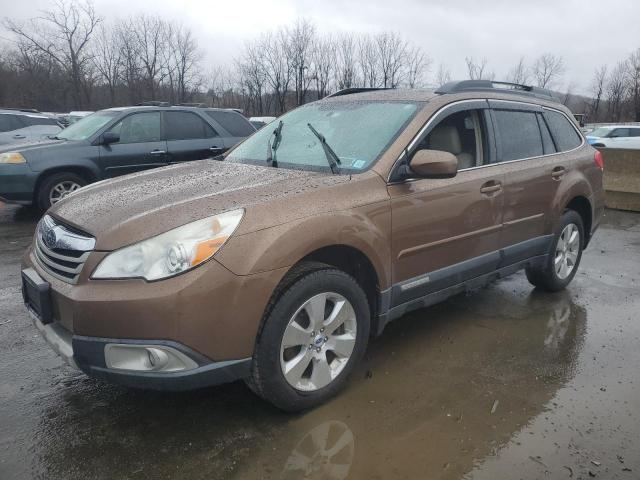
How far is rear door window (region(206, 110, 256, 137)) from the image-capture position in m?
8.60

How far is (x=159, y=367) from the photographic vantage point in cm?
225

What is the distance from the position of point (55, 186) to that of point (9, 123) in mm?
5917

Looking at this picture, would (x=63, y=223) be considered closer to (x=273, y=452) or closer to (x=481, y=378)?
(x=273, y=452)

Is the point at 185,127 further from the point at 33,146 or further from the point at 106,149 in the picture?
the point at 33,146

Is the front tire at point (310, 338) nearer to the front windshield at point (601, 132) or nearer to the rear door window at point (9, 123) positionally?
the rear door window at point (9, 123)

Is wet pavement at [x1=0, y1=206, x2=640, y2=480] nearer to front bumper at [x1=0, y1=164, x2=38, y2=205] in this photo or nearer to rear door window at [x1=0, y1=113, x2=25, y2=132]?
front bumper at [x1=0, y1=164, x2=38, y2=205]

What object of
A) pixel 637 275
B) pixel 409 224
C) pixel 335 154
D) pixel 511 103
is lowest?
pixel 637 275

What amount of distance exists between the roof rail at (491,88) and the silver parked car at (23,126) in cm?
1085

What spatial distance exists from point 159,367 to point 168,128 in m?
6.56

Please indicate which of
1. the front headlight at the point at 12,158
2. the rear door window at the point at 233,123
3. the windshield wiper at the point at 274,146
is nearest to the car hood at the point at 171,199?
the windshield wiper at the point at 274,146

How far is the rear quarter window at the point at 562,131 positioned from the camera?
449 centimetres

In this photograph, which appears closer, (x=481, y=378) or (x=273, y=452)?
(x=273, y=452)

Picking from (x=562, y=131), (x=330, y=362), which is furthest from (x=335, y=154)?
(x=562, y=131)

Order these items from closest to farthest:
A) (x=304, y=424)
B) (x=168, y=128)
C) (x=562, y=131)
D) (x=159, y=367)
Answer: (x=159, y=367) → (x=304, y=424) → (x=562, y=131) → (x=168, y=128)
